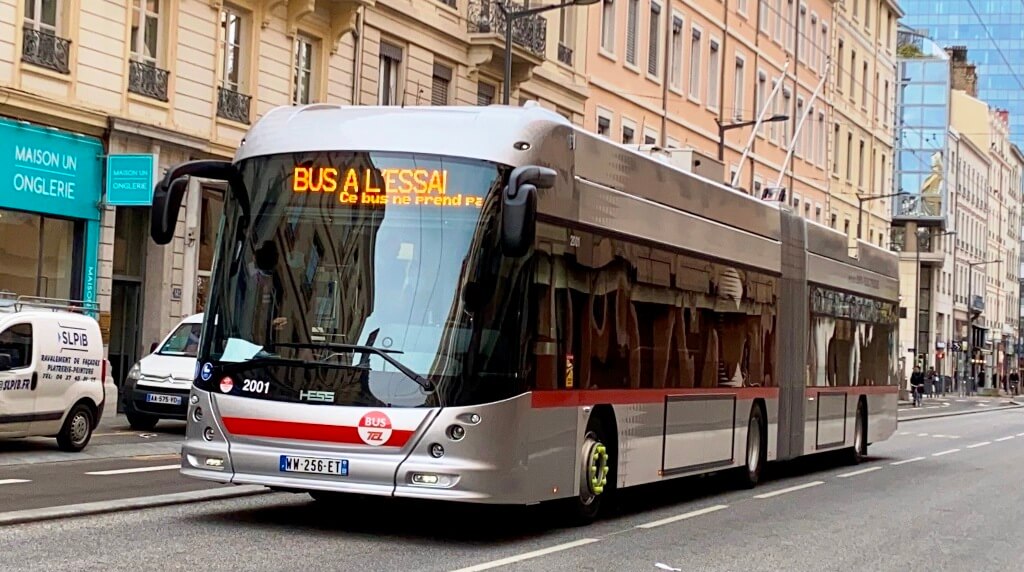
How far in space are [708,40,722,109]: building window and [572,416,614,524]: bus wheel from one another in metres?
40.6

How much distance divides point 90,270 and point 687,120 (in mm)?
27189

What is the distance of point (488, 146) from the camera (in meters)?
11.8

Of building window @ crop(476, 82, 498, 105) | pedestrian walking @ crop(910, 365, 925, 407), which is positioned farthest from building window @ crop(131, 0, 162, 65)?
pedestrian walking @ crop(910, 365, 925, 407)

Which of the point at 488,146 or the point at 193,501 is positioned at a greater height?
the point at 488,146

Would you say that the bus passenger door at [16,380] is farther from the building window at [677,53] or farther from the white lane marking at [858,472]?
the building window at [677,53]

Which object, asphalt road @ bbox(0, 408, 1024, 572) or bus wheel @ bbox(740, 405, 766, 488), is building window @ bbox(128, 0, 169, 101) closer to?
asphalt road @ bbox(0, 408, 1024, 572)

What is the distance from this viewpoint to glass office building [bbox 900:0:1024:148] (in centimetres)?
15912

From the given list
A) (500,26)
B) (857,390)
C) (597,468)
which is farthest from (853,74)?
(597,468)

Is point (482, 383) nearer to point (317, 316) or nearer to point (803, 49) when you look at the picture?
point (317, 316)

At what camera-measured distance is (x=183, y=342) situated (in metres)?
24.0

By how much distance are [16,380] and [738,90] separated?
4098 cm

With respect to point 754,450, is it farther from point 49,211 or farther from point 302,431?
point 49,211

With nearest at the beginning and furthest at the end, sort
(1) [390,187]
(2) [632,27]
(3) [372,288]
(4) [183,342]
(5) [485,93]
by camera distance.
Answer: (3) [372,288] < (1) [390,187] < (4) [183,342] < (5) [485,93] < (2) [632,27]

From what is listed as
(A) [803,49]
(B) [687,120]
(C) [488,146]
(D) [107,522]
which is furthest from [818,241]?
(A) [803,49]
